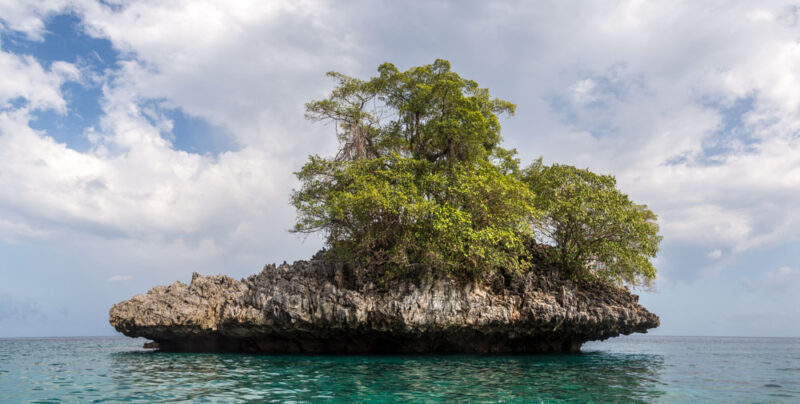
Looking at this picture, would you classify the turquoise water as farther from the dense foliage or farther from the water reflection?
the dense foliage

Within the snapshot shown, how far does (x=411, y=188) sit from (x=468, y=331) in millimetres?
8984

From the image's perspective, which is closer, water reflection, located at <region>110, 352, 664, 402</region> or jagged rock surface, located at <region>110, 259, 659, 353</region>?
water reflection, located at <region>110, 352, 664, 402</region>

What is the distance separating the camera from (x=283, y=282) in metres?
26.3

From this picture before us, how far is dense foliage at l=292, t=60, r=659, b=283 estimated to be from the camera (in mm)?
23875

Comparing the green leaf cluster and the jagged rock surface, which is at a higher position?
the green leaf cluster

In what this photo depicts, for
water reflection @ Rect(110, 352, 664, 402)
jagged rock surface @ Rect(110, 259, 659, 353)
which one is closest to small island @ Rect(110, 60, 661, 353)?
jagged rock surface @ Rect(110, 259, 659, 353)

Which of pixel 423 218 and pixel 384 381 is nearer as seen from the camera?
pixel 384 381

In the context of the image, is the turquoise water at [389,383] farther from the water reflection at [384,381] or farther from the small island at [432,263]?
the small island at [432,263]

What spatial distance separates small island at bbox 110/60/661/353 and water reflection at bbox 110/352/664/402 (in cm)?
457

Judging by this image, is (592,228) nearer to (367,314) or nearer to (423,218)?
(423,218)

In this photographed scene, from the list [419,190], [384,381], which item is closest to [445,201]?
[419,190]

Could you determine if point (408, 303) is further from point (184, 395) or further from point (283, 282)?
point (184, 395)

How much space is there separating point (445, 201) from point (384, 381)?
12.6 m

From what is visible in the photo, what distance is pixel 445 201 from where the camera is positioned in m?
25.2
